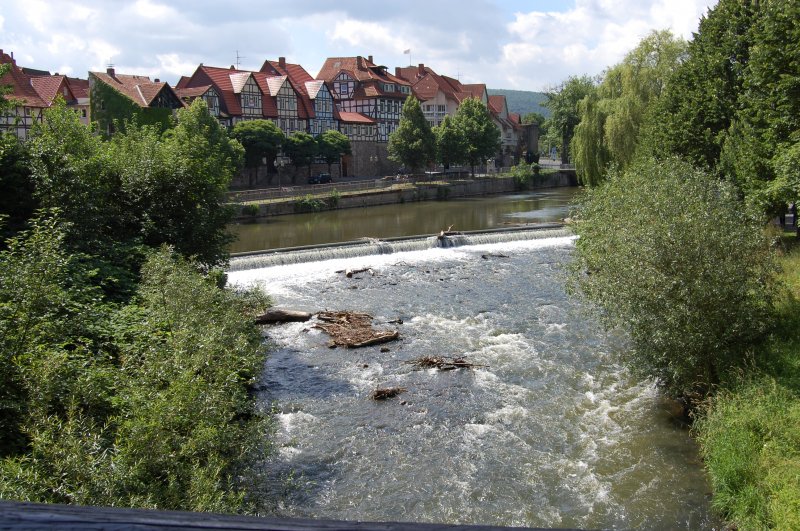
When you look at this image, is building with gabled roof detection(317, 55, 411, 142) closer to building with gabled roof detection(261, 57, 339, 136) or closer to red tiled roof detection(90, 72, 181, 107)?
building with gabled roof detection(261, 57, 339, 136)

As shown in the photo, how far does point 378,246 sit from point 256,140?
31.3 metres

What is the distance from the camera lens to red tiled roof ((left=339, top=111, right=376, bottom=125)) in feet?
251

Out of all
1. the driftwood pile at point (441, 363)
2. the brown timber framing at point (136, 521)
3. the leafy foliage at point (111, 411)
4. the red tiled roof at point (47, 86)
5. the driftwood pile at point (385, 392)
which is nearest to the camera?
the brown timber framing at point (136, 521)

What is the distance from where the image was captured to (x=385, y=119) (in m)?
82.1

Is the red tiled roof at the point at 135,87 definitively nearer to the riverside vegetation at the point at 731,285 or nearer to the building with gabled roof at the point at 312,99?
the building with gabled roof at the point at 312,99

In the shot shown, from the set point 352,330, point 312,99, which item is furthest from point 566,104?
point 352,330

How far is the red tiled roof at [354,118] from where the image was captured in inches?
3012

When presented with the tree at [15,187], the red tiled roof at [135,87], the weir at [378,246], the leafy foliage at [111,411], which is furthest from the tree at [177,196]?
the red tiled roof at [135,87]

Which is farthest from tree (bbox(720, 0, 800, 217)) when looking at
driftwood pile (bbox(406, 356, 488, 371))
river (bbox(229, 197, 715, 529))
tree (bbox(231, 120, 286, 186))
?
tree (bbox(231, 120, 286, 186))

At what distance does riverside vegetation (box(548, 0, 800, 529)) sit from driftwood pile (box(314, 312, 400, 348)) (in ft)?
18.4

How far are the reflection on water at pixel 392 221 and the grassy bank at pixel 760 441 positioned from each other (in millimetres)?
27932

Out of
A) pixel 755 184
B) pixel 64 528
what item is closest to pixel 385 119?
pixel 755 184

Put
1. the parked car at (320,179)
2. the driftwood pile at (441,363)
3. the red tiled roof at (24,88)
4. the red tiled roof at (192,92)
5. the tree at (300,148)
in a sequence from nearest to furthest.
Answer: the driftwood pile at (441,363), the red tiled roof at (24,88), the red tiled roof at (192,92), the tree at (300,148), the parked car at (320,179)

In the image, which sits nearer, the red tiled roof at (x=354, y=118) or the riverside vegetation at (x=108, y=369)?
the riverside vegetation at (x=108, y=369)
